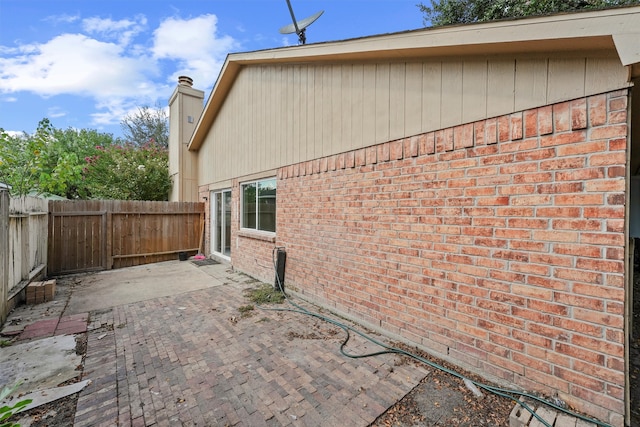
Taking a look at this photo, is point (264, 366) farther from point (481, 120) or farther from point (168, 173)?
point (168, 173)

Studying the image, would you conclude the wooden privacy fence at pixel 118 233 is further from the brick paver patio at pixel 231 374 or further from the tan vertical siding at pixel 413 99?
the tan vertical siding at pixel 413 99

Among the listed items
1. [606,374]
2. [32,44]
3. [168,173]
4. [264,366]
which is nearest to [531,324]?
[606,374]

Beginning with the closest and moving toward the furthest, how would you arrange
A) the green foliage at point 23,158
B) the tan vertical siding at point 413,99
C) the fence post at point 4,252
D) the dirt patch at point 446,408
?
1. the dirt patch at point 446,408
2. the tan vertical siding at point 413,99
3. the fence post at point 4,252
4. the green foliage at point 23,158

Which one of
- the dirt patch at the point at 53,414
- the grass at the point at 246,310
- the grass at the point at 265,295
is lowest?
the dirt patch at the point at 53,414

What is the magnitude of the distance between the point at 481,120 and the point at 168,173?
1279cm

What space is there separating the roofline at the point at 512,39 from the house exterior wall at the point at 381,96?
0.32ft

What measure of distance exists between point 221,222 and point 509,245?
27.7ft

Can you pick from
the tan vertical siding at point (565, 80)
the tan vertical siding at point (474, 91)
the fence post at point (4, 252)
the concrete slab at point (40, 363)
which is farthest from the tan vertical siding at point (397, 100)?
the fence post at point (4, 252)

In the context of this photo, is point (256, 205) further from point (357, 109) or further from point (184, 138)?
point (184, 138)

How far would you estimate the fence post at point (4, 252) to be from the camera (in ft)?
13.2

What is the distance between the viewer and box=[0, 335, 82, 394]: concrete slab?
2.82 meters

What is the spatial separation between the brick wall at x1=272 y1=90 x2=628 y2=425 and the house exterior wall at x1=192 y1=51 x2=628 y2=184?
0.55 feet

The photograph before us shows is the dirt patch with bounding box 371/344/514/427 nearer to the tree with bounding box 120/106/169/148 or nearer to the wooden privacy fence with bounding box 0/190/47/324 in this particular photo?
the wooden privacy fence with bounding box 0/190/47/324

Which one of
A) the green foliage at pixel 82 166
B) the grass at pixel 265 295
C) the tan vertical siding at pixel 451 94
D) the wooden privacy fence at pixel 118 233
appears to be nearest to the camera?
the tan vertical siding at pixel 451 94
